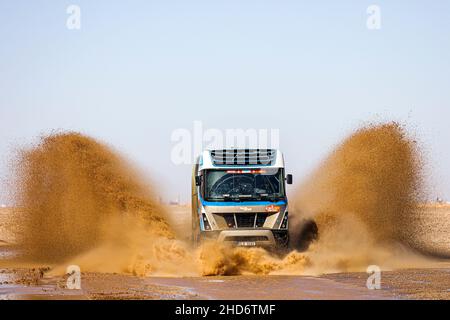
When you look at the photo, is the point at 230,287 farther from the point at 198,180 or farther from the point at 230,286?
the point at 198,180

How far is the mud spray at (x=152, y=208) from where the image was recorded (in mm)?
25453

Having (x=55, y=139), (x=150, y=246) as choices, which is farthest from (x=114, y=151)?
(x=150, y=246)

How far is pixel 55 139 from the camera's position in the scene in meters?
30.7

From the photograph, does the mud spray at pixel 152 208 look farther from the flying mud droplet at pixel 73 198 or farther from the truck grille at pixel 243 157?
the truck grille at pixel 243 157

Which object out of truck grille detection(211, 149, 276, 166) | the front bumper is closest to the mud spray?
the front bumper

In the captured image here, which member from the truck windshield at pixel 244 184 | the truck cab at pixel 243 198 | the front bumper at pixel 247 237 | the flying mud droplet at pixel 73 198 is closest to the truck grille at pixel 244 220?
the truck cab at pixel 243 198

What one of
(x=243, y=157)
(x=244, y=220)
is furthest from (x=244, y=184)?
(x=244, y=220)

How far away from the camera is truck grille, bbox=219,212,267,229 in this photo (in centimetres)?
2283

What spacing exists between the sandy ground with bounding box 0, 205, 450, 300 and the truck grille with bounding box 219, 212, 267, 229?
1.67 metres

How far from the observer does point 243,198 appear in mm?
23031

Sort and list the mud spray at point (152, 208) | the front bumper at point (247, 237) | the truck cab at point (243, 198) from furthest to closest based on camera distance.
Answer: the mud spray at point (152, 208) → the truck cab at point (243, 198) → the front bumper at point (247, 237)

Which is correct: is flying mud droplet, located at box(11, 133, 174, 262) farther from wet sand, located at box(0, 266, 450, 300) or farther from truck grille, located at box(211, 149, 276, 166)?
wet sand, located at box(0, 266, 450, 300)
